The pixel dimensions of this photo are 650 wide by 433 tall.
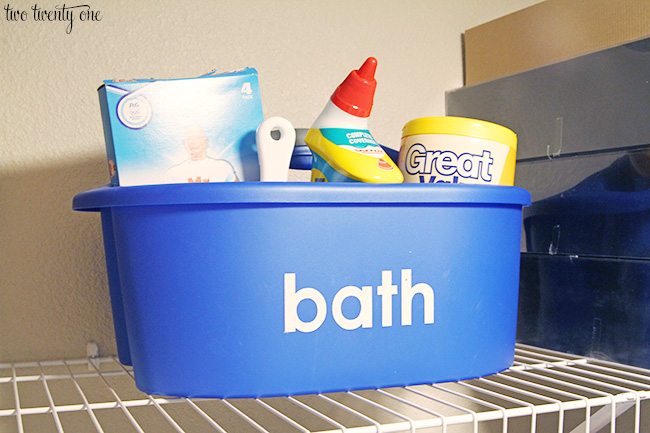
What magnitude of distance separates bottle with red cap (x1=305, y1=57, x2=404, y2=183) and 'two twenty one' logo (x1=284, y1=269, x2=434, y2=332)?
0.35ft

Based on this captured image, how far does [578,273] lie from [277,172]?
0.46 metres

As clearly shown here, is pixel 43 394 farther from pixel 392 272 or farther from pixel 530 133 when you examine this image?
pixel 530 133

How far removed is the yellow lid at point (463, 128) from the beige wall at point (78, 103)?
1.04ft

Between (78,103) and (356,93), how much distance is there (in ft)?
1.36

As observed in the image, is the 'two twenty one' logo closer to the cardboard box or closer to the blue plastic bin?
the blue plastic bin

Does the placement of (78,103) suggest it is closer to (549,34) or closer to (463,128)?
(463,128)

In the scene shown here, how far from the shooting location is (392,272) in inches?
21.8

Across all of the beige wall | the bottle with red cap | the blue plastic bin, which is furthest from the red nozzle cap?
the beige wall

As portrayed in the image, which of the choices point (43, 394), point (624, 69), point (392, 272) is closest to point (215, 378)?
point (392, 272)

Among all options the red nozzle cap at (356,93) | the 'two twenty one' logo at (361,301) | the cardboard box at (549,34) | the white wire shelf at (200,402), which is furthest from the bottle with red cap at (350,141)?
the cardboard box at (549,34)

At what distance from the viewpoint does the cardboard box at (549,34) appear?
0.80m

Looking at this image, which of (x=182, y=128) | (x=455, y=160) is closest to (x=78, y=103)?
(x=182, y=128)

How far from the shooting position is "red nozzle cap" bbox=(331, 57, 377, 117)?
2.02 feet

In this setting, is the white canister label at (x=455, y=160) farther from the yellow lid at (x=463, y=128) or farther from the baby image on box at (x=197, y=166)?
the baby image on box at (x=197, y=166)
